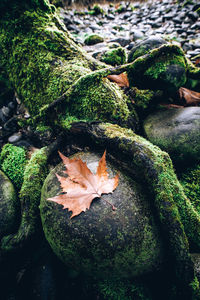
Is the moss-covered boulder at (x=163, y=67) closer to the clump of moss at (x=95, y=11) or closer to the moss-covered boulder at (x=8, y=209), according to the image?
the moss-covered boulder at (x=8, y=209)

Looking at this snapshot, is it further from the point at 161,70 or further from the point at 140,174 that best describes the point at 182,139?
the point at 161,70

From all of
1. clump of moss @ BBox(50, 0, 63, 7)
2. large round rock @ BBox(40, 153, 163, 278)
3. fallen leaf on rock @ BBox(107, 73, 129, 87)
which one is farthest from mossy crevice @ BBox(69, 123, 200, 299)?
clump of moss @ BBox(50, 0, 63, 7)

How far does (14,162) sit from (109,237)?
1.86 meters

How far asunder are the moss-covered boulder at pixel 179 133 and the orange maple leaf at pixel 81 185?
3.12ft

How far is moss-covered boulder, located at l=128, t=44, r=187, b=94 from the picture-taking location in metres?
2.30

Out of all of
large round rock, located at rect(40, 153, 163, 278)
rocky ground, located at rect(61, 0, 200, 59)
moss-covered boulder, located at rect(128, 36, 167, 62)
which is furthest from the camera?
rocky ground, located at rect(61, 0, 200, 59)

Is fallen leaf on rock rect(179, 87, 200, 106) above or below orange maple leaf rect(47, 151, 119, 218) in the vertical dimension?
below

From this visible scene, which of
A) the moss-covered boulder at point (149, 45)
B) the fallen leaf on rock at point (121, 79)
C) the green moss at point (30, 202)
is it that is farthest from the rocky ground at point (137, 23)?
the green moss at point (30, 202)

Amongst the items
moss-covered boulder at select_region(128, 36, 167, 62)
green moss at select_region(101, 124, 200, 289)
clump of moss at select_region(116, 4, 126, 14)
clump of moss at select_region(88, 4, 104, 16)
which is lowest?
green moss at select_region(101, 124, 200, 289)

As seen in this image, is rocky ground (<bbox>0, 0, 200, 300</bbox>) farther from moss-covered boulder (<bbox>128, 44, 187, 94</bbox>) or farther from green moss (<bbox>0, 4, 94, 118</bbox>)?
green moss (<bbox>0, 4, 94, 118</bbox>)

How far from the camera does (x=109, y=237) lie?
1509 mm

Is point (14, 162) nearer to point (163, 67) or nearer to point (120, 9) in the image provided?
point (163, 67)

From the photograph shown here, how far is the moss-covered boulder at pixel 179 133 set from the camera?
6.97 feet

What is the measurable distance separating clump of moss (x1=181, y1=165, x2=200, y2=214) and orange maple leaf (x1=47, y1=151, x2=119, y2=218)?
3.46 ft
